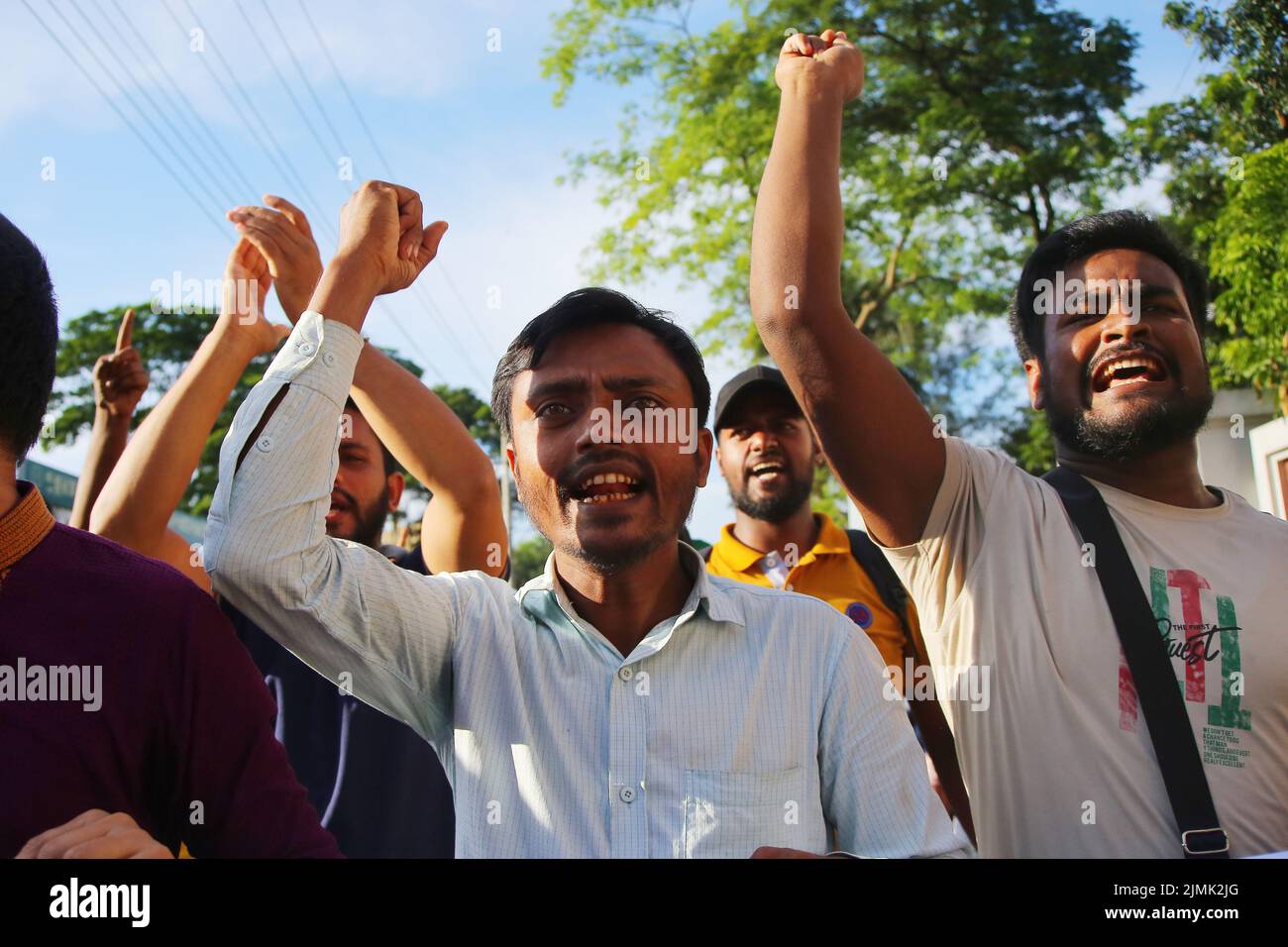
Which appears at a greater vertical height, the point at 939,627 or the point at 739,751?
the point at 939,627

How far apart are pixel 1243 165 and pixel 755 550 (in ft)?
19.7

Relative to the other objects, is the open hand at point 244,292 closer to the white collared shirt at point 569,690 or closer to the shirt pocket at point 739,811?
the white collared shirt at point 569,690

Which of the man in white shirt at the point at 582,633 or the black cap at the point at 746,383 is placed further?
the black cap at the point at 746,383

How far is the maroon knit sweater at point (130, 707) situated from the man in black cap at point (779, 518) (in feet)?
7.05

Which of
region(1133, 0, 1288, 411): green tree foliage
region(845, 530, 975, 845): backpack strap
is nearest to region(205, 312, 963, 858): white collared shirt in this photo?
region(845, 530, 975, 845): backpack strap

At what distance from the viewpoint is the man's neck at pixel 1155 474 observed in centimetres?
217

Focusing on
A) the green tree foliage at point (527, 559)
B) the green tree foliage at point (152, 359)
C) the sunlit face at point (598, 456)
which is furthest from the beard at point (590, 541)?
the green tree foliage at point (527, 559)

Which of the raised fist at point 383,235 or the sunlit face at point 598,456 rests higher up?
the raised fist at point 383,235

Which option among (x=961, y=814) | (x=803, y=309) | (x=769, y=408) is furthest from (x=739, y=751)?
(x=769, y=408)

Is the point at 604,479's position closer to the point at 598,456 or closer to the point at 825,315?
the point at 598,456

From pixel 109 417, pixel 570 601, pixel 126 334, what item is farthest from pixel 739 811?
pixel 126 334
